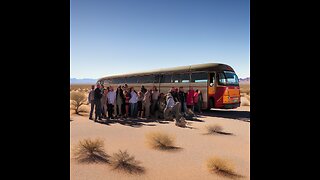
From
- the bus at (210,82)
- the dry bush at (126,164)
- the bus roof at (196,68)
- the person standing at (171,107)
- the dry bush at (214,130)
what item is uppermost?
the bus roof at (196,68)

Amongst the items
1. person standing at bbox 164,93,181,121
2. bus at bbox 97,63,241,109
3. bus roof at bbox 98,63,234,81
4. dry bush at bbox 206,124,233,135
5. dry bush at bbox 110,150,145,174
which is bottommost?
dry bush at bbox 110,150,145,174

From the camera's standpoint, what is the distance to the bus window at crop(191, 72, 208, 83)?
14.8 m

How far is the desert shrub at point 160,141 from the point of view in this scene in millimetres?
7223

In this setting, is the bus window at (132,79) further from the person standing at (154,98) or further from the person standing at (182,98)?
the person standing at (182,98)

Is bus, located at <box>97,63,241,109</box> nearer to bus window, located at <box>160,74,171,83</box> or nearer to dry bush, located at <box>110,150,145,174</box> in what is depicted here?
bus window, located at <box>160,74,171,83</box>

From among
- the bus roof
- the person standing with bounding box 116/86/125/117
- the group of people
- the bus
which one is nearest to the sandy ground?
the group of people

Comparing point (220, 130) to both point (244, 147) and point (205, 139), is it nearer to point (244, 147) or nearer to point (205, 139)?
point (205, 139)

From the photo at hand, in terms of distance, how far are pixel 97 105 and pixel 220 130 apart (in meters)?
5.84

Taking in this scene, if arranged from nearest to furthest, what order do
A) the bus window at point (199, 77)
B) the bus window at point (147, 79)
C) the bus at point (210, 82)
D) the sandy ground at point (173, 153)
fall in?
1. the sandy ground at point (173, 153)
2. the bus at point (210, 82)
3. the bus window at point (199, 77)
4. the bus window at point (147, 79)

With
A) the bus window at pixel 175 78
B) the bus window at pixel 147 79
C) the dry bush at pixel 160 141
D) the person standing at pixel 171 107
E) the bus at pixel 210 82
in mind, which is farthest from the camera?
the bus window at pixel 147 79

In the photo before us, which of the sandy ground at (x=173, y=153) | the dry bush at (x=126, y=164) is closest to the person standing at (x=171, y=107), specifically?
the sandy ground at (x=173, y=153)

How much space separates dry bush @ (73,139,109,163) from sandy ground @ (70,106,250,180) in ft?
0.73

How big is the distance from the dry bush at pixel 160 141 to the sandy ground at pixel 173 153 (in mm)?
206
